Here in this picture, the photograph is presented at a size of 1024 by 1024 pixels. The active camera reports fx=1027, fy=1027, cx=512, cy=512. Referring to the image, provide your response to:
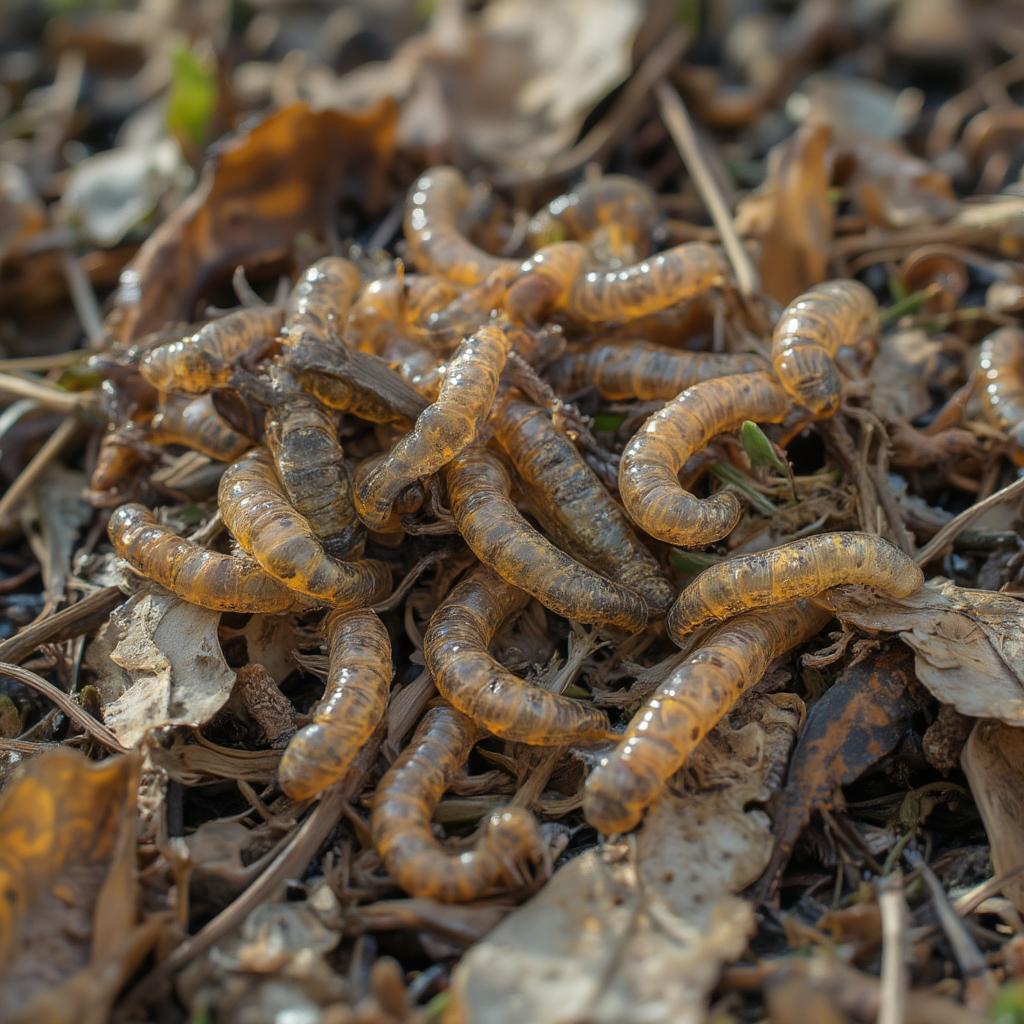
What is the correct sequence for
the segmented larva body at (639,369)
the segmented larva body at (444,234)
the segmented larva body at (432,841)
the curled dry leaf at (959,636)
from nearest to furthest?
1. the segmented larva body at (432,841)
2. the curled dry leaf at (959,636)
3. the segmented larva body at (639,369)
4. the segmented larva body at (444,234)

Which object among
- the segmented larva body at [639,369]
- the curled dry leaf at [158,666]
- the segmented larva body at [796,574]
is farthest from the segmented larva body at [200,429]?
the segmented larva body at [796,574]

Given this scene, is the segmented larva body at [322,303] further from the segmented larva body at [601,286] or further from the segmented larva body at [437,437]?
the segmented larva body at [601,286]

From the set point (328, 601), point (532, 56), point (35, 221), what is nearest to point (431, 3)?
point (532, 56)

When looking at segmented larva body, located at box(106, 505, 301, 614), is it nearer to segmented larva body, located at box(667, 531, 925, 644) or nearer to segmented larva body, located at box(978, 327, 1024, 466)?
segmented larva body, located at box(667, 531, 925, 644)

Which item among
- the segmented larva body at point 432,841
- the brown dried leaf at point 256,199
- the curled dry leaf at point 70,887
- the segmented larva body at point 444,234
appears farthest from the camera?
the brown dried leaf at point 256,199

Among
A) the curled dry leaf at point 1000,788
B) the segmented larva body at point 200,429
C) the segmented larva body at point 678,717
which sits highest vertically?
the segmented larva body at point 200,429

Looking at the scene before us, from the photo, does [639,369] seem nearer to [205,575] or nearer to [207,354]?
[207,354]

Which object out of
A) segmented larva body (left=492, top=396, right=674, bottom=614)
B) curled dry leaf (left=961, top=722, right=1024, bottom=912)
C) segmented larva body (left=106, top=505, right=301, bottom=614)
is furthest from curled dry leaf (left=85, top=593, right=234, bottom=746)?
curled dry leaf (left=961, top=722, right=1024, bottom=912)
